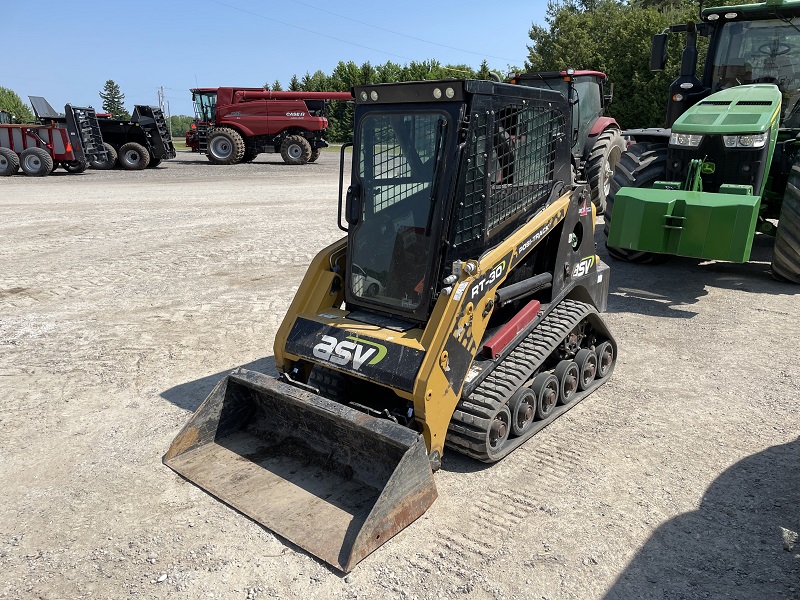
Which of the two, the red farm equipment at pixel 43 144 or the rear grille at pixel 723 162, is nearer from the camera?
the rear grille at pixel 723 162

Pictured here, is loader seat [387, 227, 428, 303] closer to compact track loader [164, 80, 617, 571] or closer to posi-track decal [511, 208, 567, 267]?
compact track loader [164, 80, 617, 571]

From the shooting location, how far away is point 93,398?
488cm

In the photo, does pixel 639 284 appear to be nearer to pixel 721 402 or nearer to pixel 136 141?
pixel 721 402

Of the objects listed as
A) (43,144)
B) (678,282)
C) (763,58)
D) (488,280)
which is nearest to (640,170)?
(678,282)

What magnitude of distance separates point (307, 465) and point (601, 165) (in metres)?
8.80

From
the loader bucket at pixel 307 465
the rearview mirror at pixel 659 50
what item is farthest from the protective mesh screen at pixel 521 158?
the rearview mirror at pixel 659 50

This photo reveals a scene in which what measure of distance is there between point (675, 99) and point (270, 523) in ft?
26.4

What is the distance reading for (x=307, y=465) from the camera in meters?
3.81

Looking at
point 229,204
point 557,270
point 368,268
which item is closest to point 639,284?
point 557,270

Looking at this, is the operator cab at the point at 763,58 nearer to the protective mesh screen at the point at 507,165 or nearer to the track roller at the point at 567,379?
the protective mesh screen at the point at 507,165

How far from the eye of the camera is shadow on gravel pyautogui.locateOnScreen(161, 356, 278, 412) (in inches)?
189

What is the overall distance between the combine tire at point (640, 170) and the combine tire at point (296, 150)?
52.8 ft

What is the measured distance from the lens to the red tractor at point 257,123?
21.8m

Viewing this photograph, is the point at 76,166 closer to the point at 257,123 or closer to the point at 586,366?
the point at 257,123
